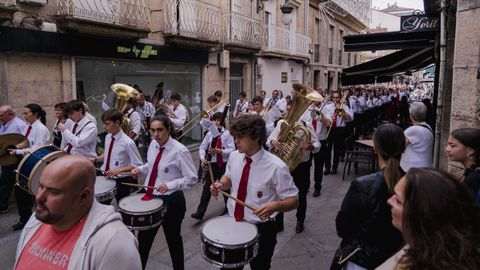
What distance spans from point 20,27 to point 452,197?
7.93m

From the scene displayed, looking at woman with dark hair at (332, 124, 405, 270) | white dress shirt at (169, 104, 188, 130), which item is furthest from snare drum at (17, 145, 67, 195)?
white dress shirt at (169, 104, 188, 130)

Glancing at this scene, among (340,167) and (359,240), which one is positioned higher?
(359,240)

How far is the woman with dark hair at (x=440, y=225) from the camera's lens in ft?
4.44

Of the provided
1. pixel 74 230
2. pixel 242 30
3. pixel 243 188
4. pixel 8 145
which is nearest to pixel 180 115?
pixel 8 145

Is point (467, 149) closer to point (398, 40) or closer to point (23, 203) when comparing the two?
point (398, 40)

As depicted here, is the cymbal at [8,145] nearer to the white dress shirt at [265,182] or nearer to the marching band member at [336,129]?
the white dress shirt at [265,182]

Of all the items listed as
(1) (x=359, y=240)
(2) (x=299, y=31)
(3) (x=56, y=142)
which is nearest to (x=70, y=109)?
(3) (x=56, y=142)

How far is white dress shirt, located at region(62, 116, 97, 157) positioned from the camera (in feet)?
16.7

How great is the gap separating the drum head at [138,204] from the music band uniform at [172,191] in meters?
0.15

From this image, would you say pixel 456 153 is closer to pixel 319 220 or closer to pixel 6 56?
pixel 319 220

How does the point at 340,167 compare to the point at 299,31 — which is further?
the point at 299,31

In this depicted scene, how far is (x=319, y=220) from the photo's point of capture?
5.85 meters

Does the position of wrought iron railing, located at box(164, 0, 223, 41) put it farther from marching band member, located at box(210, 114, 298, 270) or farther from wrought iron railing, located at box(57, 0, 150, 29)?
marching band member, located at box(210, 114, 298, 270)

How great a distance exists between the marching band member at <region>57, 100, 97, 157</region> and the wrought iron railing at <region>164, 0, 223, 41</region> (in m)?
5.79
